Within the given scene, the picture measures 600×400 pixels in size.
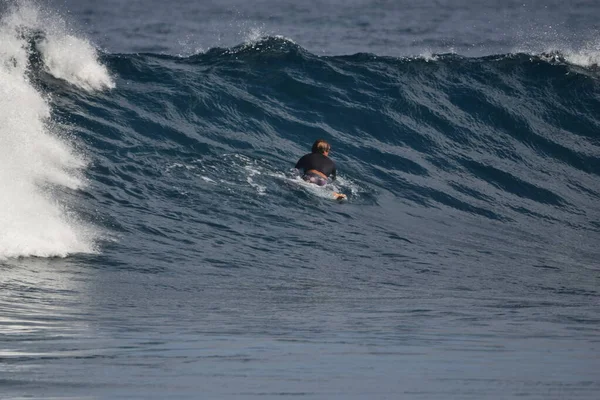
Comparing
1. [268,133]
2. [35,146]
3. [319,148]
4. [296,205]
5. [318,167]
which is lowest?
[296,205]

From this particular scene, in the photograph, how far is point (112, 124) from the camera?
17016mm

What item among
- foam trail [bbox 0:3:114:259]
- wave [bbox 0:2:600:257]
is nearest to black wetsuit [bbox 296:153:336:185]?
wave [bbox 0:2:600:257]

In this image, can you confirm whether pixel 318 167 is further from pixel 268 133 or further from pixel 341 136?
pixel 341 136

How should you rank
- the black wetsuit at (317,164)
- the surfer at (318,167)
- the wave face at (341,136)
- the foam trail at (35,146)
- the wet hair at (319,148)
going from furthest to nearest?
the wet hair at (319,148)
the black wetsuit at (317,164)
the surfer at (318,167)
the wave face at (341,136)
the foam trail at (35,146)

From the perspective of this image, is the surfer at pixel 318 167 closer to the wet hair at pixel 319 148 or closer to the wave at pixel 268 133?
the wet hair at pixel 319 148

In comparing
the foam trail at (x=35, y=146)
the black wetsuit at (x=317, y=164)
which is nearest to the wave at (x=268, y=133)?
the foam trail at (x=35, y=146)

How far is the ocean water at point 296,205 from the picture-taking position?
5.36 m

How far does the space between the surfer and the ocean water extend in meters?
0.30

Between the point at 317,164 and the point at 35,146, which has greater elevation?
the point at 35,146

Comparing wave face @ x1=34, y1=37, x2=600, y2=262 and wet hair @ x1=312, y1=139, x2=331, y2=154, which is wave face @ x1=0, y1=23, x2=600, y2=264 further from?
wet hair @ x1=312, y1=139, x2=331, y2=154

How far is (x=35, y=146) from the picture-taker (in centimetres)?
1436

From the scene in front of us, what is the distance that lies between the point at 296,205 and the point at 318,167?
1.25m

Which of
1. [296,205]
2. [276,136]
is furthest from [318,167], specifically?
[276,136]

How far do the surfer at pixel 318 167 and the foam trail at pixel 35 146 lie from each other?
3019mm
